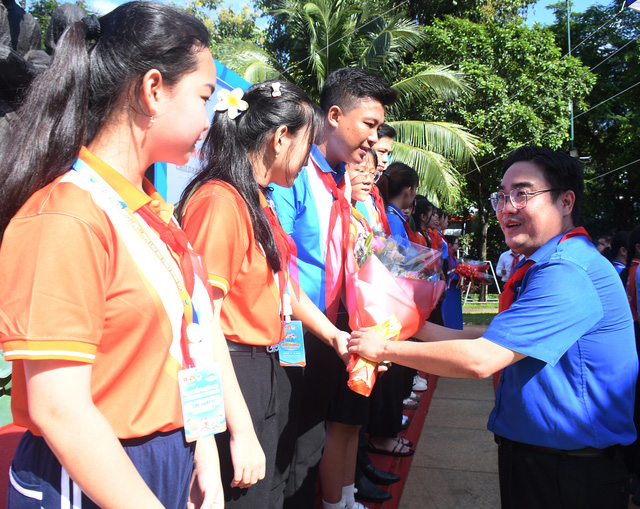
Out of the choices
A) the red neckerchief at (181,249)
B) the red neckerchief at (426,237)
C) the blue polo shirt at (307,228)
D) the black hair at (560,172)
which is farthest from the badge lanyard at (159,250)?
the red neckerchief at (426,237)

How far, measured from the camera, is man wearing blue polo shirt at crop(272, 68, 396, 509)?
2.31 meters

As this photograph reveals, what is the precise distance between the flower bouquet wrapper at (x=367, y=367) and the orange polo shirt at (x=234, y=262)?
43cm

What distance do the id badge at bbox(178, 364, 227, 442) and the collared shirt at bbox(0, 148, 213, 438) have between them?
2 cm

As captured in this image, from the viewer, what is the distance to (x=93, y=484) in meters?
0.93

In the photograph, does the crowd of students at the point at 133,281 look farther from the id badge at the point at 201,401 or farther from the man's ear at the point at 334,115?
the man's ear at the point at 334,115

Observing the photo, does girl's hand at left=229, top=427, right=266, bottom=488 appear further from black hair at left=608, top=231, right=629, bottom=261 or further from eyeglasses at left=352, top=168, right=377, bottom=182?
black hair at left=608, top=231, right=629, bottom=261

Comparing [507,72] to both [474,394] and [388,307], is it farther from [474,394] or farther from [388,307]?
[388,307]

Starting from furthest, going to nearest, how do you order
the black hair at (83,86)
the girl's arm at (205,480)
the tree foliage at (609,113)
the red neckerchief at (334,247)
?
1. the tree foliage at (609,113)
2. the red neckerchief at (334,247)
3. the girl's arm at (205,480)
4. the black hair at (83,86)

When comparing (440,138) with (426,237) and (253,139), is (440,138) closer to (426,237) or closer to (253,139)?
(426,237)

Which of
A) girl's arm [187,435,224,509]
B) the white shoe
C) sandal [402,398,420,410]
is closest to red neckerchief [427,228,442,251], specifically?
the white shoe

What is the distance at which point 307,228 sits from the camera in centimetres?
237

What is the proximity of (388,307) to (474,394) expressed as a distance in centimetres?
400

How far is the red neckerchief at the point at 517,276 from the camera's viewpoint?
78.4 inches

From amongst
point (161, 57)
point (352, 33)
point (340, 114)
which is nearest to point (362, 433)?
point (340, 114)
